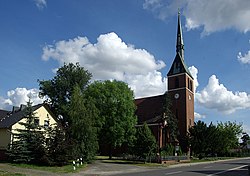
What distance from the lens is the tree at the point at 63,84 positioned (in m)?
48.4

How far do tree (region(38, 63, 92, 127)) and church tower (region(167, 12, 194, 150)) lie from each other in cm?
2022

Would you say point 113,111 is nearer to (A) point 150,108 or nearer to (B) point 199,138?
(B) point 199,138

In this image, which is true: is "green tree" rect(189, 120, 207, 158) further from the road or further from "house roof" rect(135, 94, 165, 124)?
the road

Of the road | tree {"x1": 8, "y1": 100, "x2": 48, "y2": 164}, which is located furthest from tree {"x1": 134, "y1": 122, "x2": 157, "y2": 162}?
tree {"x1": 8, "y1": 100, "x2": 48, "y2": 164}

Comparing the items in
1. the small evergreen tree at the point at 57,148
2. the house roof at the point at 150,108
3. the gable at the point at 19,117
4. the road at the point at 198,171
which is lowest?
the road at the point at 198,171

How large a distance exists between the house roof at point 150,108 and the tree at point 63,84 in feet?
→ 54.0

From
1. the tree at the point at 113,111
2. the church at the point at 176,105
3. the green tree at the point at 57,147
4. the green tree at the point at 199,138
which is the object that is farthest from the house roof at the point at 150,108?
the green tree at the point at 57,147

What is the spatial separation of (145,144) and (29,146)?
1487 cm

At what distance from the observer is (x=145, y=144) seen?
3694cm

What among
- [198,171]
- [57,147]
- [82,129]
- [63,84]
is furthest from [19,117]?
[198,171]

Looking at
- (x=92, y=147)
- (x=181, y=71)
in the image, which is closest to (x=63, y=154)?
(x=92, y=147)

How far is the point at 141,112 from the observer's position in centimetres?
6362

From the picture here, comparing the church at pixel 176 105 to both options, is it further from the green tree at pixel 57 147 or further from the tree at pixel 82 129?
the green tree at pixel 57 147

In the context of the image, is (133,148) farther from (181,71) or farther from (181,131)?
(181,71)
